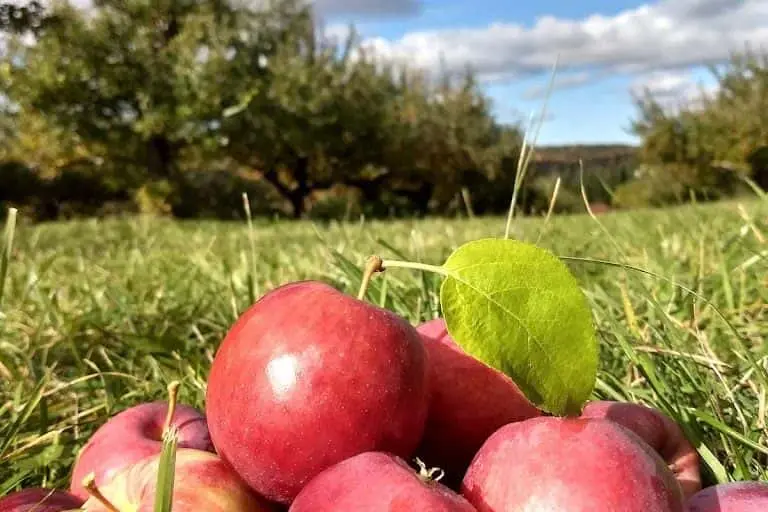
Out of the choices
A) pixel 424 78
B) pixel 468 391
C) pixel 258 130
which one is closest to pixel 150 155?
pixel 258 130

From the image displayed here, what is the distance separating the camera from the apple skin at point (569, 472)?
2.12 ft

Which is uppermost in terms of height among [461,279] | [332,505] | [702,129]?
[461,279]

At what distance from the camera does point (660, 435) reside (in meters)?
0.98

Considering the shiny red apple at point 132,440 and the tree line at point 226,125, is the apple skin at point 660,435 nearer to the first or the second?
the shiny red apple at point 132,440

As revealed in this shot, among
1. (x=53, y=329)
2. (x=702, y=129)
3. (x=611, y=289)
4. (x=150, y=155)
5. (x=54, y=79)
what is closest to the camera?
(x=53, y=329)

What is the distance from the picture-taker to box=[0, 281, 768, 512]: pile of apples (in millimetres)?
660

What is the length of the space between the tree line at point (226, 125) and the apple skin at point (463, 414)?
16772mm

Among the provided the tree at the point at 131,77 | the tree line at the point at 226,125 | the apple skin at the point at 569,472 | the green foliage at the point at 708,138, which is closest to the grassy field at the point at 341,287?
the apple skin at the point at 569,472

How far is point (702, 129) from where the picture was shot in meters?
27.5

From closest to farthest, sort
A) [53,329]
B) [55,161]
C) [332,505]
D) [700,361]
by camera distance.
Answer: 1. [332,505]
2. [700,361]
3. [53,329]
4. [55,161]

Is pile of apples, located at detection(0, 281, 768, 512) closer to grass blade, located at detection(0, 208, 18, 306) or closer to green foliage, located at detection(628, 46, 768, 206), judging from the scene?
grass blade, located at detection(0, 208, 18, 306)

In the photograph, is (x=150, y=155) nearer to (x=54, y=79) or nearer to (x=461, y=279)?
(x=54, y=79)

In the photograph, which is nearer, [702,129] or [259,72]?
[259,72]

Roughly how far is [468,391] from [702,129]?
95.8 feet
